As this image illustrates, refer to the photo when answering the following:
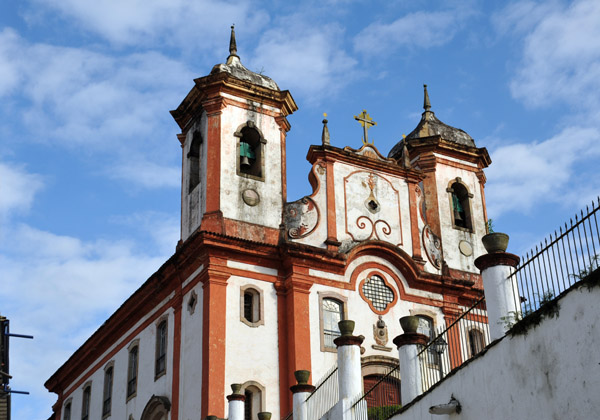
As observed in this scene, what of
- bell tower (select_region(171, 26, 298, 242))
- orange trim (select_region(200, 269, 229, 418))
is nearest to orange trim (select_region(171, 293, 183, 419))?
orange trim (select_region(200, 269, 229, 418))

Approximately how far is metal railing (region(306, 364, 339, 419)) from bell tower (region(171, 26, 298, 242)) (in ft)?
26.1

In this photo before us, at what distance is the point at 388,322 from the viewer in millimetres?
25547

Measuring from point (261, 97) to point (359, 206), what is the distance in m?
4.38

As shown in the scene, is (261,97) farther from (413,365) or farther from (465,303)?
(413,365)

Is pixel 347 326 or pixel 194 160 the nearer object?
pixel 347 326

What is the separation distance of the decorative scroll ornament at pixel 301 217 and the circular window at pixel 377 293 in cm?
225

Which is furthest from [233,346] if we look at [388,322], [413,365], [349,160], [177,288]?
[413,365]

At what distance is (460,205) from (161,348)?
1121 cm

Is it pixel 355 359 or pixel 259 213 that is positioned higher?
pixel 259 213

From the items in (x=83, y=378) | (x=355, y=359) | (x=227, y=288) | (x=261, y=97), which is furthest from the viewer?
(x=83, y=378)

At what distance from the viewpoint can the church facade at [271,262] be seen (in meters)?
23.5

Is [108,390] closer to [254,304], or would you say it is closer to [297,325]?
[254,304]

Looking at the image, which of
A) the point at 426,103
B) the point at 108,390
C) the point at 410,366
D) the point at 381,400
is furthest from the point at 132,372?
the point at 410,366

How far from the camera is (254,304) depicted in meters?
24.2
